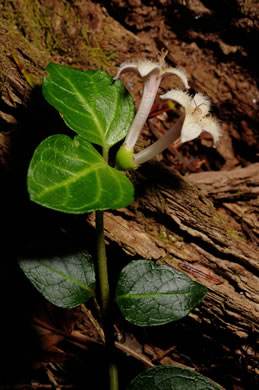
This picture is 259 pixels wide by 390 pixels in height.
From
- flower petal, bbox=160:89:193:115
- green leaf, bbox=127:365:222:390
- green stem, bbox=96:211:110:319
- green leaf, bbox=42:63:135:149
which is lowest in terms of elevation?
green leaf, bbox=127:365:222:390

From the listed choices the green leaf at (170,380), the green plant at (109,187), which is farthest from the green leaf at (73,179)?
the green leaf at (170,380)

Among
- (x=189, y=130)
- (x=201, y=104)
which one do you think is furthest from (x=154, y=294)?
(x=201, y=104)

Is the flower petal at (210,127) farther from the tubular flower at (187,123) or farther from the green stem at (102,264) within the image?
the green stem at (102,264)

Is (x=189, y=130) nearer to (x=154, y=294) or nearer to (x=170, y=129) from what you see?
(x=170, y=129)

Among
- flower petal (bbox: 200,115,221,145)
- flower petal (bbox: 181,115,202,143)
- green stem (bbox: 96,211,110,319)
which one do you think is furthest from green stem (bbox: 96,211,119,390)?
flower petal (bbox: 200,115,221,145)

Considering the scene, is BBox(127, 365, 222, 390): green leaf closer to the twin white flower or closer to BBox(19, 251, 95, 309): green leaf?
BBox(19, 251, 95, 309): green leaf

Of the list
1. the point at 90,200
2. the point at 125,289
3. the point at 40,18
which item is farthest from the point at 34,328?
the point at 40,18

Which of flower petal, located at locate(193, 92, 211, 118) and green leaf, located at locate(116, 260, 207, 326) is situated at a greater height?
flower petal, located at locate(193, 92, 211, 118)
